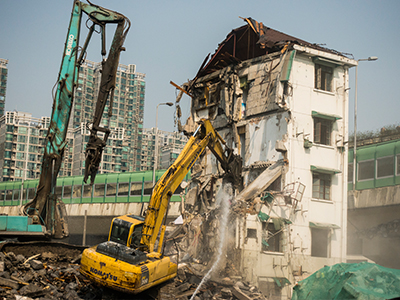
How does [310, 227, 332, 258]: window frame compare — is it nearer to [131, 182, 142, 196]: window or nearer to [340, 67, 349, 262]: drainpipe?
[340, 67, 349, 262]: drainpipe

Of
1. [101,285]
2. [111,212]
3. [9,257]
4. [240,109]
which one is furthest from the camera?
[111,212]

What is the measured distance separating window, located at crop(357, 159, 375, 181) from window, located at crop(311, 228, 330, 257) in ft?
22.3

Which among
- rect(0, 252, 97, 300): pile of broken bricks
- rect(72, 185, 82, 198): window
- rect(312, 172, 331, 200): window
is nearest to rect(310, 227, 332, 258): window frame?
rect(312, 172, 331, 200): window

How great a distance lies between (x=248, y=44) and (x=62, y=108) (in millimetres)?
18378

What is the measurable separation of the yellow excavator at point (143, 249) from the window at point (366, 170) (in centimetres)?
1633

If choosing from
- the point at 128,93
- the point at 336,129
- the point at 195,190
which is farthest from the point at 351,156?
the point at 128,93

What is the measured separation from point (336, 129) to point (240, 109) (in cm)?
661

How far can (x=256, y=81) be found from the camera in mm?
29234

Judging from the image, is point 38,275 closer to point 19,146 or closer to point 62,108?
point 62,108

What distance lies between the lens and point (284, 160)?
2656 centimetres

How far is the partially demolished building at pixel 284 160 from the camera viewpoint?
2505cm

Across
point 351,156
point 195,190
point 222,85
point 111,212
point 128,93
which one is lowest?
point 111,212

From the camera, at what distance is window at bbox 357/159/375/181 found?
3120 centimetres

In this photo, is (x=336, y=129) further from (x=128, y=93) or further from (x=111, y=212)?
(x=128, y=93)
